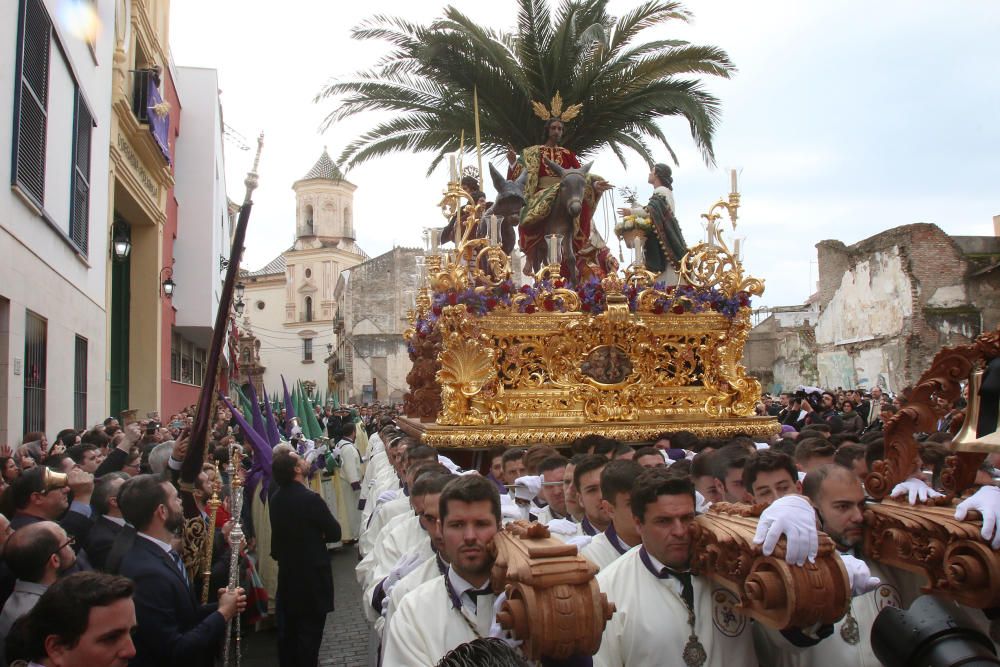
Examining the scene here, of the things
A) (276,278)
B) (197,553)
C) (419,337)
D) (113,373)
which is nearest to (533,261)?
(419,337)

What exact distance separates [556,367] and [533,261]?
2.22 m

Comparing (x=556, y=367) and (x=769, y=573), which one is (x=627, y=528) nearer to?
(x=769, y=573)

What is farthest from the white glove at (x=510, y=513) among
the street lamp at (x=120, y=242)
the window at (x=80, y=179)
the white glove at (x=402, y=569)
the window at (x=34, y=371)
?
the street lamp at (x=120, y=242)

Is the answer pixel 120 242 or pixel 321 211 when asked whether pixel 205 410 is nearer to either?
pixel 120 242

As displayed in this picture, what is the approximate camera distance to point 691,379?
9.01 meters

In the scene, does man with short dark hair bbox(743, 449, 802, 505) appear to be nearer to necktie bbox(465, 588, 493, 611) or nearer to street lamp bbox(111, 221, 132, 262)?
necktie bbox(465, 588, 493, 611)

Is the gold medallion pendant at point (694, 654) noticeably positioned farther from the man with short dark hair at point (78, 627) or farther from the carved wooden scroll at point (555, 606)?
the man with short dark hair at point (78, 627)

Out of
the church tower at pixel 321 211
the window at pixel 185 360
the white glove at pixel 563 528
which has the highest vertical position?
the church tower at pixel 321 211

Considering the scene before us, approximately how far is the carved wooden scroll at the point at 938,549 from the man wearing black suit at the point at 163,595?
2.86 m

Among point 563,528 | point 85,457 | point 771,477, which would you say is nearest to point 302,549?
point 85,457

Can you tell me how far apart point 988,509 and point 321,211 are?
68175 mm

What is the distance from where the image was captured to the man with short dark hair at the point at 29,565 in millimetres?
3225

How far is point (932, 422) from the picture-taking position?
3234 mm

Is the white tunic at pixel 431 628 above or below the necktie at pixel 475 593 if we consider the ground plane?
below
